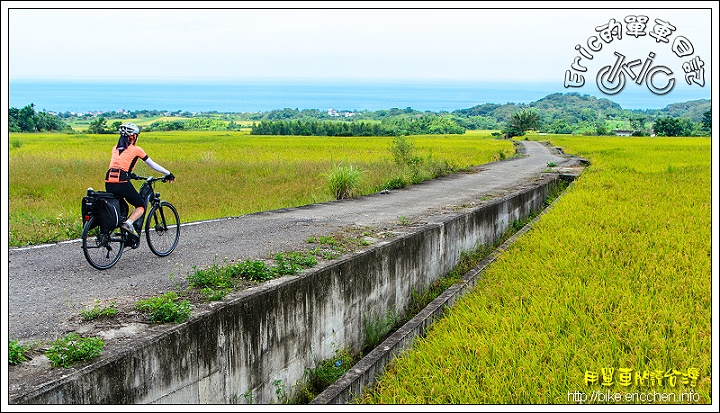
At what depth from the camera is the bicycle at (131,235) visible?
4852 mm

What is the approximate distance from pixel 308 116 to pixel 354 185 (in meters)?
45.5

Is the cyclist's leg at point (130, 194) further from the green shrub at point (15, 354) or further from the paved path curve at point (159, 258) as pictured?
the green shrub at point (15, 354)

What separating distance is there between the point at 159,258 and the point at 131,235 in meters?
0.42

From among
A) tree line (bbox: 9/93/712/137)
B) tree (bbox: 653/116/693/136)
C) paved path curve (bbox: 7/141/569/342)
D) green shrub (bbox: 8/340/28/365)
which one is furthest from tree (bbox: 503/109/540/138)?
green shrub (bbox: 8/340/28/365)

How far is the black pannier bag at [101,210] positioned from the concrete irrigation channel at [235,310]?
1.36 feet

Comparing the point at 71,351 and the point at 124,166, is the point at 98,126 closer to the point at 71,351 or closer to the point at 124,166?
the point at 124,166

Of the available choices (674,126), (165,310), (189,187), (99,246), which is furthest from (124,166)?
(674,126)

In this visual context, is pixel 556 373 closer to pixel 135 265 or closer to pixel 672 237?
pixel 135 265

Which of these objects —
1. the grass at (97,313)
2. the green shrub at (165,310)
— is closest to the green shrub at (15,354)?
the grass at (97,313)

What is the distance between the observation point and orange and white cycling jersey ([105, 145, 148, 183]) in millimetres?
5086

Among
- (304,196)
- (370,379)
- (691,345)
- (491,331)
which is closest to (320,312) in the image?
(370,379)

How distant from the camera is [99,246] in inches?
193

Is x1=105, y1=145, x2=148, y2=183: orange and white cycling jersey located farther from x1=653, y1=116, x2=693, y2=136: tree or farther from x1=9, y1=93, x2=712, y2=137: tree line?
x1=653, y1=116, x2=693, y2=136: tree

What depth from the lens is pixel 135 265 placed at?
206 inches
